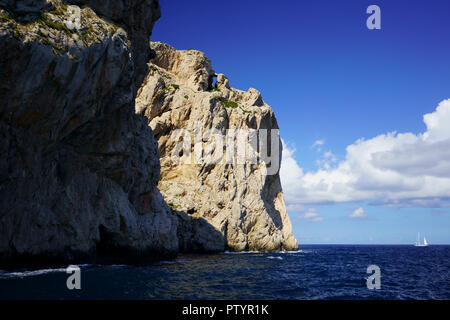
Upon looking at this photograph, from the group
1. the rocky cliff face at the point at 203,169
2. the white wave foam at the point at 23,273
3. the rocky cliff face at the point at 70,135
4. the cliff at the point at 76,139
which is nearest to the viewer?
the white wave foam at the point at 23,273

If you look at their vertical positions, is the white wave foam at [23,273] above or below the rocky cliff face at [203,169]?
below

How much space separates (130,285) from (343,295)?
1292 cm

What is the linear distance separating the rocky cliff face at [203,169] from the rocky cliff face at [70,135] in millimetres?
25494

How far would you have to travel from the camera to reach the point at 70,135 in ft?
99.4

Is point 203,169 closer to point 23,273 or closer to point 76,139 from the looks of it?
point 76,139

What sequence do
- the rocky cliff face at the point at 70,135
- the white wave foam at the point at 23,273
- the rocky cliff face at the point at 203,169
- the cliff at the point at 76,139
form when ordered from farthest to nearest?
the rocky cliff face at the point at 203,169 → the cliff at the point at 76,139 → the rocky cliff face at the point at 70,135 → the white wave foam at the point at 23,273

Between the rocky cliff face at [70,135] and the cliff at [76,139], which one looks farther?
the cliff at [76,139]

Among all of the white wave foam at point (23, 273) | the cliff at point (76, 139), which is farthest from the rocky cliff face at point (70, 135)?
the white wave foam at point (23, 273)

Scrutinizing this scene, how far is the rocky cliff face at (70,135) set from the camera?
74.2ft

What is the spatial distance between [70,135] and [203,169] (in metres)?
41.1

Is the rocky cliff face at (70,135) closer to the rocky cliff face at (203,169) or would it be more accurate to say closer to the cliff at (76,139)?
the cliff at (76,139)

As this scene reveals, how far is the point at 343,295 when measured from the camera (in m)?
20.5

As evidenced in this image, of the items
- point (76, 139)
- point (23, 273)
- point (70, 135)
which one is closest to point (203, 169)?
point (76, 139)
